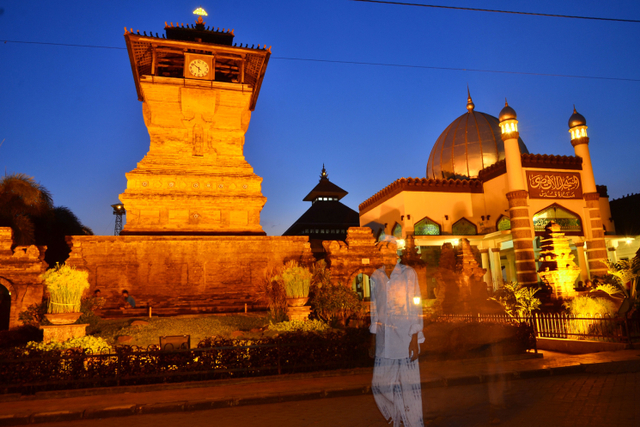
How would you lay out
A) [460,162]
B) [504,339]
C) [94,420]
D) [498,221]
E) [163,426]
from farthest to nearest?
[460,162]
[498,221]
[504,339]
[94,420]
[163,426]

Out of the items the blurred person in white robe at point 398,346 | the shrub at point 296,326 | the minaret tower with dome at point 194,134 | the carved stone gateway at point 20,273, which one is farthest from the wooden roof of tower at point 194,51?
the blurred person in white robe at point 398,346

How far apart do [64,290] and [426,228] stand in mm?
22682

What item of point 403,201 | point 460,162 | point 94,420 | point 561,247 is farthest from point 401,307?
point 460,162

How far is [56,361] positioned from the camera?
25.0 feet

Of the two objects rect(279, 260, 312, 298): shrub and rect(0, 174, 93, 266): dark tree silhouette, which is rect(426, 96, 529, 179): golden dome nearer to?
rect(279, 260, 312, 298): shrub

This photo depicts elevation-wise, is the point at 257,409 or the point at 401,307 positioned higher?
the point at 401,307

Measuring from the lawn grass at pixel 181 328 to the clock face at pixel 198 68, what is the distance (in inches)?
593

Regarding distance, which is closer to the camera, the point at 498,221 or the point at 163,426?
the point at 163,426

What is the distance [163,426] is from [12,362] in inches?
145

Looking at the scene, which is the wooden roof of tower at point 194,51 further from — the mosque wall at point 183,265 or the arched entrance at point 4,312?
the arched entrance at point 4,312

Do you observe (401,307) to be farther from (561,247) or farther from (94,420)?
(561,247)

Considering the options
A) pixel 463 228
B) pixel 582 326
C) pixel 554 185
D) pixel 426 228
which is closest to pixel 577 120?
pixel 554 185


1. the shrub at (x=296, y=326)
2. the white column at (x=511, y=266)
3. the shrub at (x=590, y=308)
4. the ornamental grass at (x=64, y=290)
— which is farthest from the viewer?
the white column at (x=511, y=266)

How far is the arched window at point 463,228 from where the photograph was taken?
28.8 metres
